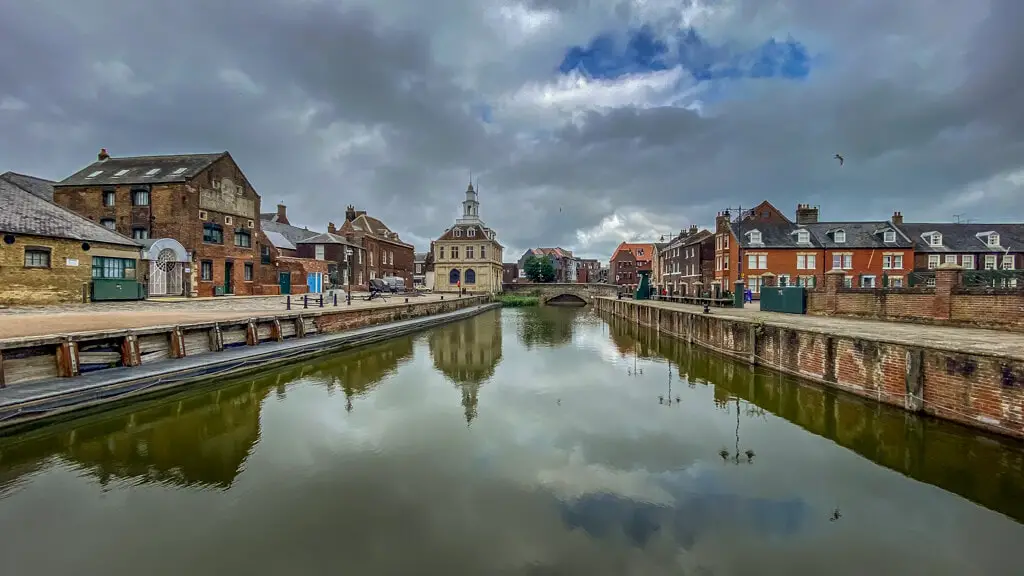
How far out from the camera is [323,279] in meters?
42.2

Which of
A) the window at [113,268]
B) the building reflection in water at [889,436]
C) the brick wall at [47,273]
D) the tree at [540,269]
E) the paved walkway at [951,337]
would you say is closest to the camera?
the building reflection in water at [889,436]

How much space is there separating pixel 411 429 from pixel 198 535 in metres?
4.74

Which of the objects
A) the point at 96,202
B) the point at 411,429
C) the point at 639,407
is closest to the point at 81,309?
the point at 96,202

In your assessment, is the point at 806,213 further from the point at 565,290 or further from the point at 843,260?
the point at 565,290

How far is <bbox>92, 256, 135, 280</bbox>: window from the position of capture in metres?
22.6

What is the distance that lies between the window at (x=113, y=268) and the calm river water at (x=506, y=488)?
1641cm

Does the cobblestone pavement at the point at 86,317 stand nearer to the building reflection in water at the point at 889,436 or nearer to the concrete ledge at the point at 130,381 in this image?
the concrete ledge at the point at 130,381

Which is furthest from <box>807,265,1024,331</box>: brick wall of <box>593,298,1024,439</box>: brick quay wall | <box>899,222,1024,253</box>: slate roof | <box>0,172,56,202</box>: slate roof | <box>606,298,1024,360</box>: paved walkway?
<box>0,172,56,202</box>: slate roof

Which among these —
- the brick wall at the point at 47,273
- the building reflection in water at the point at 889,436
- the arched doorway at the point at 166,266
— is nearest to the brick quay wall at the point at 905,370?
the building reflection in water at the point at 889,436

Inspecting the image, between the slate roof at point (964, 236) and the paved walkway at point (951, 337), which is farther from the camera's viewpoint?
the slate roof at point (964, 236)

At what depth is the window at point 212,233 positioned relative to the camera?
1182 inches

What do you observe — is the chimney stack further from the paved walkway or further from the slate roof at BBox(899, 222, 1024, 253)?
the paved walkway

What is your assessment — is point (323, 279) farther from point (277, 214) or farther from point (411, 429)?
point (411, 429)

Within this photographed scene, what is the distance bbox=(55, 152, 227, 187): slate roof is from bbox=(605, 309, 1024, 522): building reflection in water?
32702mm
